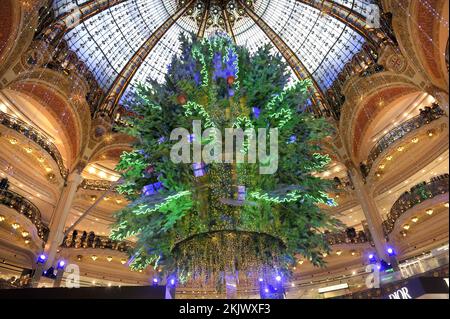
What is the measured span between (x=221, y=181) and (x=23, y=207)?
11900 millimetres

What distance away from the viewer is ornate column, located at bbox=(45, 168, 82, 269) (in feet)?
44.0

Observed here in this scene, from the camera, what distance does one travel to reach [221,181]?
427 centimetres

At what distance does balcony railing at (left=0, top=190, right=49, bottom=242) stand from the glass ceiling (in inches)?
268

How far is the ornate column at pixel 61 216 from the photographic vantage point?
1342 cm

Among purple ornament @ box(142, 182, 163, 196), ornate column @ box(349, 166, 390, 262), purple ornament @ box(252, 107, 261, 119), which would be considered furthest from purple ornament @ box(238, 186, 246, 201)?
ornate column @ box(349, 166, 390, 262)

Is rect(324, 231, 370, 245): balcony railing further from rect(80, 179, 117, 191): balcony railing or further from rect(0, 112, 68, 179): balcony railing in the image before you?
rect(0, 112, 68, 179): balcony railing

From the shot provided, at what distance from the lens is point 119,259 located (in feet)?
54.5

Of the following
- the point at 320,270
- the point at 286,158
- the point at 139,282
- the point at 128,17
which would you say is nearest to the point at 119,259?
the point at 139,282

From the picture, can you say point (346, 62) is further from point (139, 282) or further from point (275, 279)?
point (139, 282)

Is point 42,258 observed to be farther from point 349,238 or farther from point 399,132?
point 399,132

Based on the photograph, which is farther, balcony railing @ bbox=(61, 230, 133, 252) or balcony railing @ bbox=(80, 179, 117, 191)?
balcony railing @ bbox=(80, 179, 117, 191)

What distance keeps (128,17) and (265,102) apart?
15004mm

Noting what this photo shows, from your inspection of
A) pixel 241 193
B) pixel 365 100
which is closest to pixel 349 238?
pixel 365 100

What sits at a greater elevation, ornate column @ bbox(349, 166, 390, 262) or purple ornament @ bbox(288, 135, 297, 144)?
ornate column @ bbox(349, 166, 390, 262)
